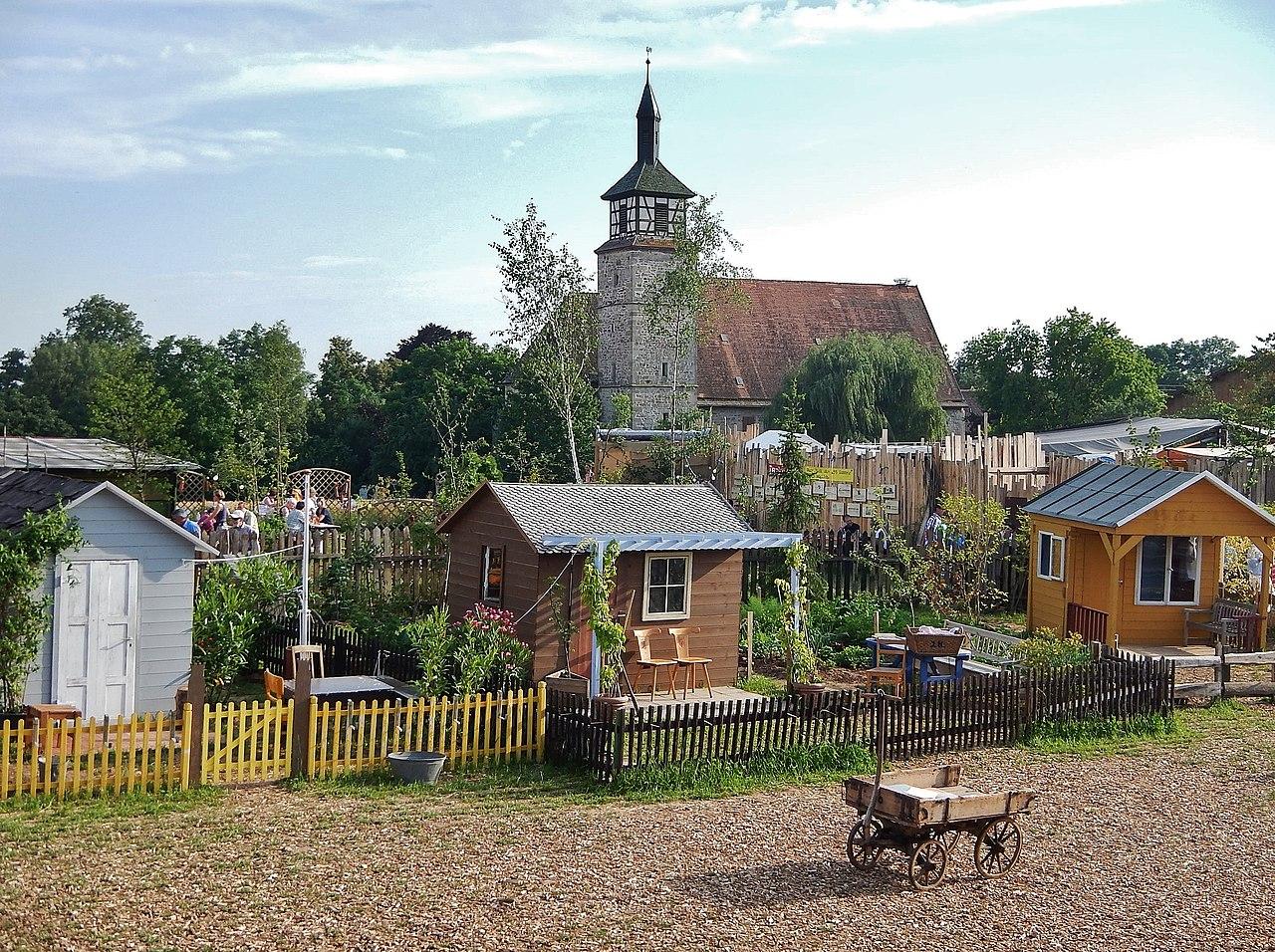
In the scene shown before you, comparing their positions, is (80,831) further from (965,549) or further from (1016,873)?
(965,549)

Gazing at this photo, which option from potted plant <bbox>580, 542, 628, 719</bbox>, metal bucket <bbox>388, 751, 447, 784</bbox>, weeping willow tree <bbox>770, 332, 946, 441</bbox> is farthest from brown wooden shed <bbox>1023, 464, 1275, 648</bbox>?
weeping willow tree <bbox>770, 332, 946, 441</bbox>

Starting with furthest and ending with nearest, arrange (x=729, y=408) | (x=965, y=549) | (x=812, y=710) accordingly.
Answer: (x=729, y=408) < (x=965, y=549) < (x=812, y=710)

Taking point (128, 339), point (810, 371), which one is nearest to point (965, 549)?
point (810, 371)

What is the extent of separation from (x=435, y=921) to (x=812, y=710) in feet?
19.3

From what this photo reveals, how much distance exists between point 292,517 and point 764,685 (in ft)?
36.7

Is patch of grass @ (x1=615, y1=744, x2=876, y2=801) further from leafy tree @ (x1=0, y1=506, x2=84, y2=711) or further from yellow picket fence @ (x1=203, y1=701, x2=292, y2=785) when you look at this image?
leafy tree @ (x1=0, y1=506, x2=84, y2=711)

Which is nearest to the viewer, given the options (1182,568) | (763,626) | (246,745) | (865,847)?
(865,847)

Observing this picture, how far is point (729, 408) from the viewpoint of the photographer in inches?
2547

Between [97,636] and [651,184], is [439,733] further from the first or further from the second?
[651,184]

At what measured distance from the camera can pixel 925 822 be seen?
32.7ft

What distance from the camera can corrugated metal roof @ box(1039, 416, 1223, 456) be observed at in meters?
34.2

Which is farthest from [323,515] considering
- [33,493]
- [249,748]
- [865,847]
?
[865,847]

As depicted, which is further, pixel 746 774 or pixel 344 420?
pixel 344 420

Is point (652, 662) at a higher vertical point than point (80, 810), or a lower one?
higher
